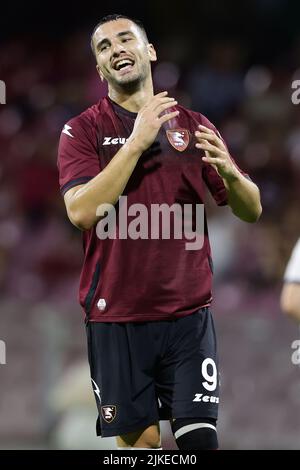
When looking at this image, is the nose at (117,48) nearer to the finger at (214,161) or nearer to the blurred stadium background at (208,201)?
the finger at (214,161)

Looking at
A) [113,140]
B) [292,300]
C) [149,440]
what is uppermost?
Answer: [113,140]


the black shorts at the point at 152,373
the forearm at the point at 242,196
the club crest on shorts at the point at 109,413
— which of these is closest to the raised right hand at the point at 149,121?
the forearm at the point at 242,196

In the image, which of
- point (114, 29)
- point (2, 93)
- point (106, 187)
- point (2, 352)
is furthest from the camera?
point (2, 93)

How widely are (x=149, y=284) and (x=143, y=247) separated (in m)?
0.13

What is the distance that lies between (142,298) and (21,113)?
5.39m

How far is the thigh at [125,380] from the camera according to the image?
3643 millimetres

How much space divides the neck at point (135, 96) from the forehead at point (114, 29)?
0.64 ft

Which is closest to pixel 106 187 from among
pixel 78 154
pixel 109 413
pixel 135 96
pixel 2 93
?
pixel 78 154

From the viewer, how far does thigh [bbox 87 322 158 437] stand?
3643mm

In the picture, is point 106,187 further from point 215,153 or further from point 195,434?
point 195,434

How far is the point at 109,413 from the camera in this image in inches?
145

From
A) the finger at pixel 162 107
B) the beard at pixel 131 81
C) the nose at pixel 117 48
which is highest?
the nose at pixel 117 48

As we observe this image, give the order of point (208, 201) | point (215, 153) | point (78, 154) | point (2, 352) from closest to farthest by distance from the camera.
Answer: point (215, 153) < point (78, 154) < point (2, 352) < point (208, 201)

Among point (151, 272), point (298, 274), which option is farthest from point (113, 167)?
point (298, 274)
